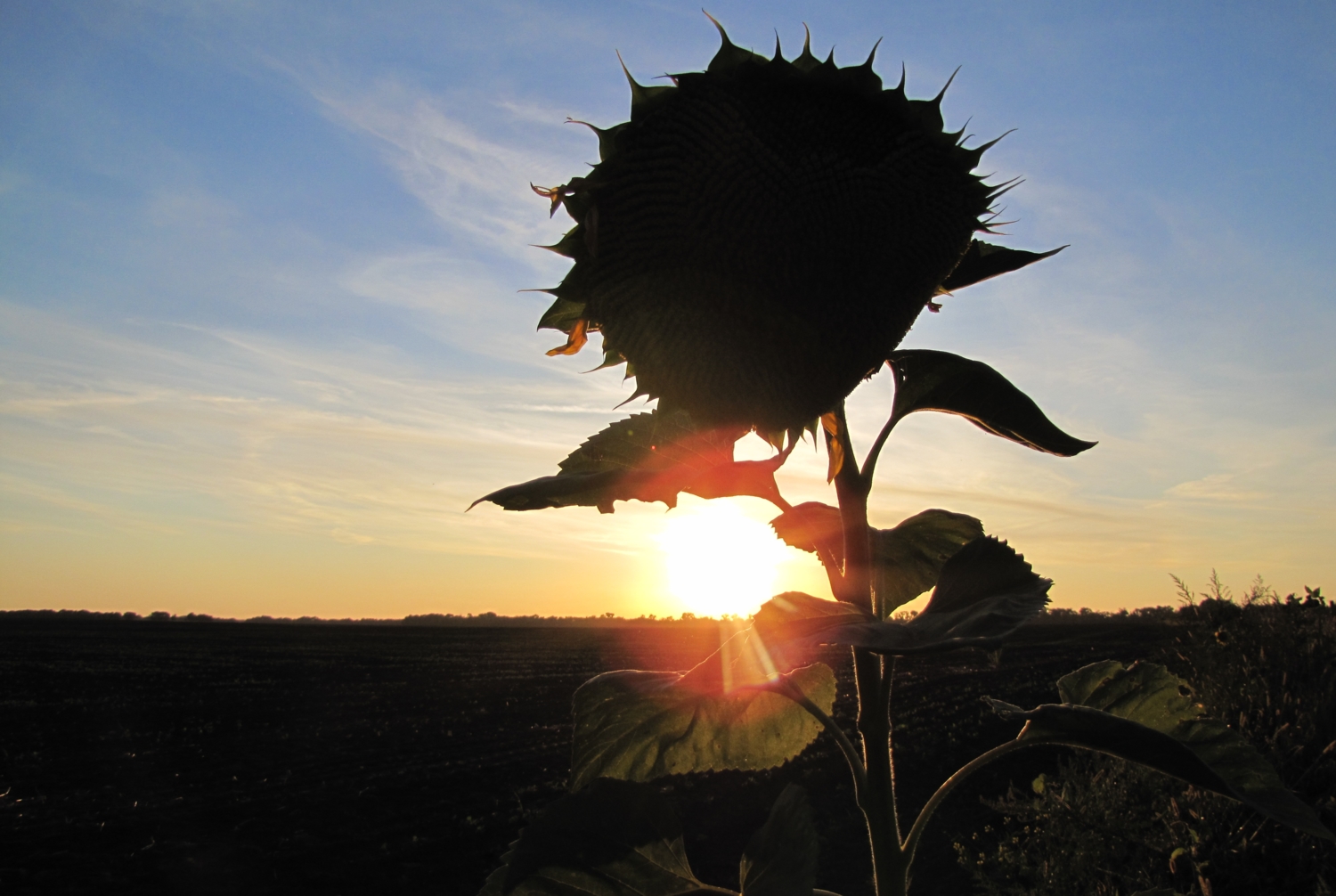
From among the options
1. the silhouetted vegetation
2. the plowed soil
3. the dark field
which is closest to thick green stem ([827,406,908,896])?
the plowed soil

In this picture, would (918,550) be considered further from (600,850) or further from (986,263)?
(600,850)

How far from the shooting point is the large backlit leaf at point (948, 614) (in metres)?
0.69

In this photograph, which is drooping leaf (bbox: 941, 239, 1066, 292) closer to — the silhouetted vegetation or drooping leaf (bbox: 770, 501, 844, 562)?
drooping leaf (bbox: 770, 501, 844, 562)

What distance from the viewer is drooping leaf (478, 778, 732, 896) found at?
1.10 meters

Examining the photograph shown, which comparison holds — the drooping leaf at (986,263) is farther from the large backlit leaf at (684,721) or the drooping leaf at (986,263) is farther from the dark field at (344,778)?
the dark field at (344,778)

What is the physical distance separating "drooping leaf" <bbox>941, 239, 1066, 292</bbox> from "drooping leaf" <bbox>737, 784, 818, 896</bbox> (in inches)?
23.2

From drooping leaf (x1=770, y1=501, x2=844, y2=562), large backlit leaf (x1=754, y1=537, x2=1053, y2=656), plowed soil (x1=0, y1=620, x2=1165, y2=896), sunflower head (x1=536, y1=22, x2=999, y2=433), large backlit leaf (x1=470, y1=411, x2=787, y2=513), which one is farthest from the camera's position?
plowed soil (x1=0, y1=620, x2=1165, y2=896)

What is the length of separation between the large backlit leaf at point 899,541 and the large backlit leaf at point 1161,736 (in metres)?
0.20

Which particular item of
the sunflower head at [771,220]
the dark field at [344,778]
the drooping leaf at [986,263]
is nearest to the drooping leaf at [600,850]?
the sunflower head at [771,220]

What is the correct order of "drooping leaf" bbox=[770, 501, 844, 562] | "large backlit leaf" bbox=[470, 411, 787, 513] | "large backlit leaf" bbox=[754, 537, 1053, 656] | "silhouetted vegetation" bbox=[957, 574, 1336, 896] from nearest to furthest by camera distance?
"large backlit leaf" bbox=[754, 537, 1053, 656]
"large backlit leaf" bbox=[470, 411, 787, 513]
"drooping leaf" bbox=[770, 501, 844, 562]
"silhouetted vegetation" bbox=[957, 574, 1336, 896]

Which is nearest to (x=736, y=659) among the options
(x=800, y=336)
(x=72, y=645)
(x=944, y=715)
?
(x=800, y=336)

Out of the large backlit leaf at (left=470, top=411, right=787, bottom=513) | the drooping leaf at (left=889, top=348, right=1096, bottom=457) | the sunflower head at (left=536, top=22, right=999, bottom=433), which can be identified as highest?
the sunflower head at (left=536, top=22, right=999, bottom=433)

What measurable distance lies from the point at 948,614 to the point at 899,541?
43 centimetres

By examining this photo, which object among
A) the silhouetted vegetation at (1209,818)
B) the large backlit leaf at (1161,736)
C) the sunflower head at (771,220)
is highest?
the sunflower head at (771,220)
